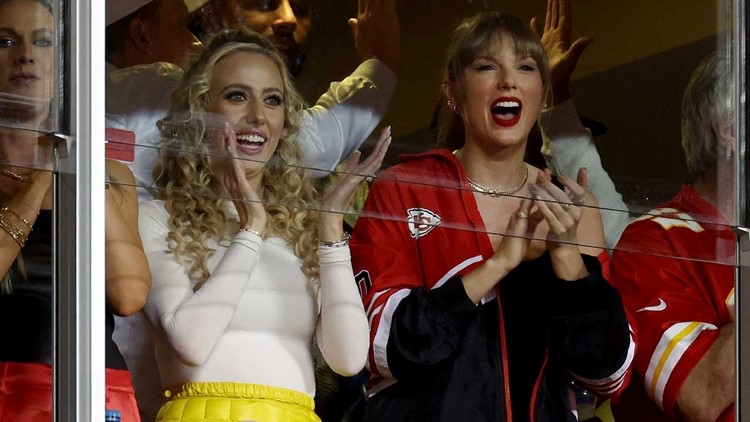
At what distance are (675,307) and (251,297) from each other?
1.06 meters

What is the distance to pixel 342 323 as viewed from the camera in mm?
3316

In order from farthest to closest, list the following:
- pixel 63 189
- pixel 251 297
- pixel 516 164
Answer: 1. pixel 516 164
2. pixel 251 297
3. pixel 63 189

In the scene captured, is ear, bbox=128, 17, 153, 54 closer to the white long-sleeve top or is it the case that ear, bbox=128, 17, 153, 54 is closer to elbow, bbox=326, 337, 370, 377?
the white long-sleeve top

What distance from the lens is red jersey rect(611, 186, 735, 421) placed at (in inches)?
146

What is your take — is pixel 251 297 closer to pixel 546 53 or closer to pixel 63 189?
pixel 63 189

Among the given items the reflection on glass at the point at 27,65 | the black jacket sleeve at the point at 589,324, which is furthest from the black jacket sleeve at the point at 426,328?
the reflection on glass at the point at 27,65

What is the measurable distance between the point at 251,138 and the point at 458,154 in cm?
51

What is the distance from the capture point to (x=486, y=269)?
3475 millimetres

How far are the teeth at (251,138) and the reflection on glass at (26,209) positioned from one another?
433 mm

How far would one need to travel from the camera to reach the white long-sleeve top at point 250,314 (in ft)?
10.4

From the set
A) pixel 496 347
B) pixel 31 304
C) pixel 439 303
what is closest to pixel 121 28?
pixel 31 304

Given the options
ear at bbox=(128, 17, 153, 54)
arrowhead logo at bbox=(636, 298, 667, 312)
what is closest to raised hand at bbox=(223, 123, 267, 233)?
ear at bbox=(128, 17, 153, 54)

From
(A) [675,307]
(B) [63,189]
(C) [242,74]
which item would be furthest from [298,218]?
(A) [675,307]

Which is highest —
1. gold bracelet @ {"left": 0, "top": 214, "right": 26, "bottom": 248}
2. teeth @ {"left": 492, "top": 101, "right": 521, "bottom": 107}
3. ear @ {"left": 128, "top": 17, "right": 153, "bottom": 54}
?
ear @ {"left": 128, "top": 17, "right": 153, "bottom": 54}
